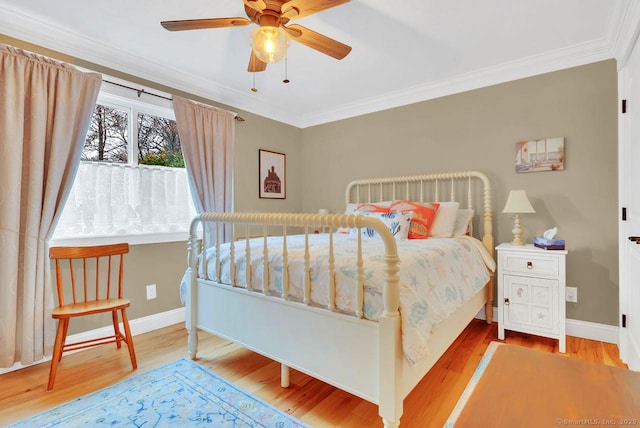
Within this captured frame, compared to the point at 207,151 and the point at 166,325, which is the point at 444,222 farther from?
the point at 166,325

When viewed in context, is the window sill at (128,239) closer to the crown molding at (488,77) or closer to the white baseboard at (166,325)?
the white baseboard at (166,325)

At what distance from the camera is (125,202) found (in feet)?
8.75

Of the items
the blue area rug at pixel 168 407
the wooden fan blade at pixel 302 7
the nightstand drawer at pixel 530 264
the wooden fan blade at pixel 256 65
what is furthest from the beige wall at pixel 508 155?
the wooden fan blade at pixel 302 7

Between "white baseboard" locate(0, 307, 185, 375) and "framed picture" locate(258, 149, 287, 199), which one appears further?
"framed picture" locate(258, 149, 287, 199)

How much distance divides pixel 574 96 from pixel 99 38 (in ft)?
12.2

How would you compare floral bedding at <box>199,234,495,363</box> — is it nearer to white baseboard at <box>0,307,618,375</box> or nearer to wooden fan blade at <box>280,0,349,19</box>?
white baseboard at <box>0,307,618,375</box>

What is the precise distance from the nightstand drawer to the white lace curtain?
2878 mm

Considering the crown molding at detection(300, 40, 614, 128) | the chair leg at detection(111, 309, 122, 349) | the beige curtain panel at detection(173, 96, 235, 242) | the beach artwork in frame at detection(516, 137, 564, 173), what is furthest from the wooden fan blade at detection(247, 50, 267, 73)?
the beach artwork in frame at detection(516, 137, 564, 173)

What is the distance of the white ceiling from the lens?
1.99 m

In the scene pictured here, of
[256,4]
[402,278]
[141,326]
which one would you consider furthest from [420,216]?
[141,326]

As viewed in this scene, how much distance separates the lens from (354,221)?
4.63 ft

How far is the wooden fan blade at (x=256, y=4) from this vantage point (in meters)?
1.49

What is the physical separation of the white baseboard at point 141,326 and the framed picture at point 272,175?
62.4 inches

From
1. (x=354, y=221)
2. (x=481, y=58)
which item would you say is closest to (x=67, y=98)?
(x=354, y=221)
